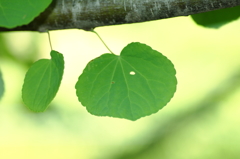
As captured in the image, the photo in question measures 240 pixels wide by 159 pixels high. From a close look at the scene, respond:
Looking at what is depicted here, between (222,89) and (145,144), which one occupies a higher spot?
(222,89)

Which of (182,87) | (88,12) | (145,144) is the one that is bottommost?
(145,144)

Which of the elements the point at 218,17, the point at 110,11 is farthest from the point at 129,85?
the point at 218,17

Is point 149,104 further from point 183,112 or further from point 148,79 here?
point 183,112

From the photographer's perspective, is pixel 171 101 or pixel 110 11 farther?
pixel 171 101

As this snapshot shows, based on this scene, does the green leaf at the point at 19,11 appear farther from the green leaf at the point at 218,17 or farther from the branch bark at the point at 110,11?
the green leaf at the point at 218,17

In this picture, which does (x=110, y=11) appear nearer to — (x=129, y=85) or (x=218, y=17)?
(x=129, y=85)

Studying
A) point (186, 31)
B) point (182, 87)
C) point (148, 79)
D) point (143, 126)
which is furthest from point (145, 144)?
point (148, 79)
